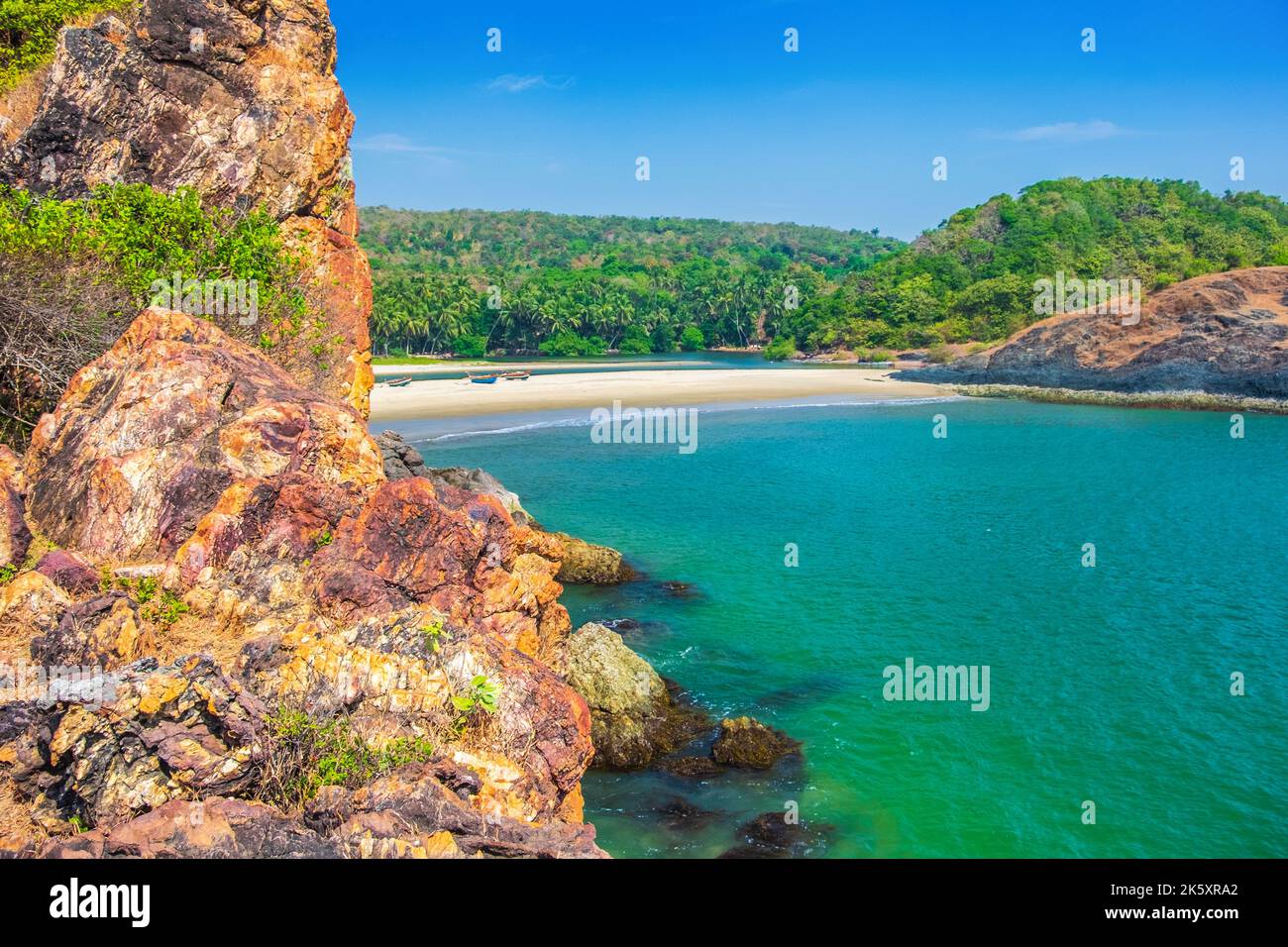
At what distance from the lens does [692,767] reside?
15.9 meters

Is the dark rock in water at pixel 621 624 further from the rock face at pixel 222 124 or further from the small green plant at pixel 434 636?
the small green plant at pixel 434 636

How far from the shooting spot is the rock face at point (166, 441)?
448 inches

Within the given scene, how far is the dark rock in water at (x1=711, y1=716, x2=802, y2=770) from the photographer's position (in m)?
16.0

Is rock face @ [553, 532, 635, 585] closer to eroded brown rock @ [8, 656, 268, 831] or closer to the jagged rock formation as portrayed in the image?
the jagged rock formation

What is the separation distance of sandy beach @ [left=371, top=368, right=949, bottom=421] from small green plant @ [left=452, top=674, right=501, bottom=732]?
51.4m

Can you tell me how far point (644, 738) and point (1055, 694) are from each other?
29.5 feet

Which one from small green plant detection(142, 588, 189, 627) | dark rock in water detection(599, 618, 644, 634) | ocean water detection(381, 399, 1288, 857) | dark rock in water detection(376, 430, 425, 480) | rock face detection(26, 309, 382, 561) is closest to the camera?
small green plant detection(142, 588, 189, 627)

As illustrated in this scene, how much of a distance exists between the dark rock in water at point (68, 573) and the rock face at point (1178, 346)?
7262cm

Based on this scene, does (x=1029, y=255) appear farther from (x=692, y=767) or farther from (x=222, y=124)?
(x=692, y=767)

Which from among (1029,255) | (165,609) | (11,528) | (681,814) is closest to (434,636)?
(165,609)

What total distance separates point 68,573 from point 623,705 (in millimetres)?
9818

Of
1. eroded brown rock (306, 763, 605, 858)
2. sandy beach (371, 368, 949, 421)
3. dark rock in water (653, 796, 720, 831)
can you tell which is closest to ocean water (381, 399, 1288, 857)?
dark rock in water (653, 796, 720, 831)
